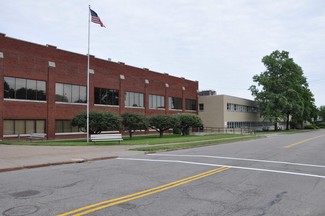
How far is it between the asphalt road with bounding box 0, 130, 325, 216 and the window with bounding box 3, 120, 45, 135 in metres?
21.1

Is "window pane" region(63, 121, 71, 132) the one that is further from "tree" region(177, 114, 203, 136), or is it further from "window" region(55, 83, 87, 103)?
"tree" region(177, 114, 203, 136)

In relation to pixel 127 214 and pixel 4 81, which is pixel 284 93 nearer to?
pixel 4 81

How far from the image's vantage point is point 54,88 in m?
35.7

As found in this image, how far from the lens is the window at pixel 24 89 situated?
1243 inches

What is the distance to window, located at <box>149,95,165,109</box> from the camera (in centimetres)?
5154

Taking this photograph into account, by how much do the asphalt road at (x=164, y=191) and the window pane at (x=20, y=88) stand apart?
2198 cm

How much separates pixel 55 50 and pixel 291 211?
3374 cm

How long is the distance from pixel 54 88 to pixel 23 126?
Result: 5.31 metres

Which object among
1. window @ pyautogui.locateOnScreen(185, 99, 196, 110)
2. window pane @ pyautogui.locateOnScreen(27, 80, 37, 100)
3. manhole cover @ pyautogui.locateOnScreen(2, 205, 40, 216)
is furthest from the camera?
window @ pyautogui.locateOnScreen(185, 99, 196, 110)

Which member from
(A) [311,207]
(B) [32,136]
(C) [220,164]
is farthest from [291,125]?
(A) [311,207]

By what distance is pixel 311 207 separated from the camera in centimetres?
716

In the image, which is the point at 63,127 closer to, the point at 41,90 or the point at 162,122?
the point at 41,90

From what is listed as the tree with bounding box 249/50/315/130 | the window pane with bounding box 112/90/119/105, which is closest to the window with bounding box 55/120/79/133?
the window pane with bounding box 112/90/119/105

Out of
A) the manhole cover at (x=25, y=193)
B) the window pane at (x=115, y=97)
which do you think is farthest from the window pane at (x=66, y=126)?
the manhole cover at (x=25, y=193)
